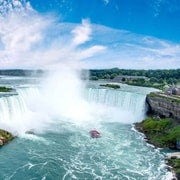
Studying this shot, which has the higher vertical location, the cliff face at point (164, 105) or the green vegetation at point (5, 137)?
the cliff face at point (164, 105)

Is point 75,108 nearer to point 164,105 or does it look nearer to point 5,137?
point 164,105

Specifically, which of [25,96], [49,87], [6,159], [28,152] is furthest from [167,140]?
[49,87]

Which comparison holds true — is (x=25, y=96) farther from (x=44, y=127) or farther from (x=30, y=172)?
(x=30, y=172)

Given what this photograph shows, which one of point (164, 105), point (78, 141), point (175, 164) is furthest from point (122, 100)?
point (175, 164)

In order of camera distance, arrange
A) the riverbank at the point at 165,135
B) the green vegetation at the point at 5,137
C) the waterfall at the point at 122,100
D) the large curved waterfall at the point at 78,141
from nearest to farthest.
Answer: the large curved waterfall at the point at 78,141, the riverbank at the point at 165,135, the green vegetation at the point at 5,137, the waterfall at the point at 122,100

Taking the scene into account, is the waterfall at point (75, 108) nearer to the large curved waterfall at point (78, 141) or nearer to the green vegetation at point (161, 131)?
the large curved waterfall at point (78, 141)

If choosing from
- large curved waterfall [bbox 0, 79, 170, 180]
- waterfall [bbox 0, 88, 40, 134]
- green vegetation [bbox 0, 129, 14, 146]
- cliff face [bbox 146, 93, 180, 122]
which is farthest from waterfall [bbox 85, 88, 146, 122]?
green vegetation [bbox 0, 129, 14, 146]

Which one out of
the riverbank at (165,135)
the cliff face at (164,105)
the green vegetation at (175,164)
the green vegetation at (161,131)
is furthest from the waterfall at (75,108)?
the green vegetation at (175,164)
